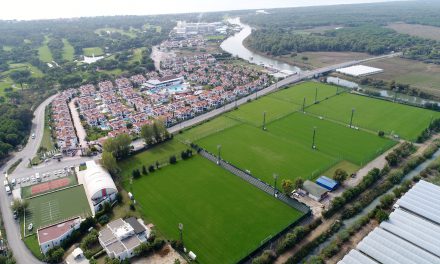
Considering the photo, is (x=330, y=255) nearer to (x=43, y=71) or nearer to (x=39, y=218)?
(x=39, y=218)

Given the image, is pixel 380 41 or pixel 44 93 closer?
pixel 44 93

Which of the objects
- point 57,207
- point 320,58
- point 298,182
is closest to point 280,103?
point 298,182

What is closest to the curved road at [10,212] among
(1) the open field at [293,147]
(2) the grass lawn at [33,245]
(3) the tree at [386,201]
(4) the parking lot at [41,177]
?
(2) the grass lawn at [33,245]

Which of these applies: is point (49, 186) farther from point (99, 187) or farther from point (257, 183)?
point (257, 183)

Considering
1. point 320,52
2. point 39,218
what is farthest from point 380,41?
point 39,218

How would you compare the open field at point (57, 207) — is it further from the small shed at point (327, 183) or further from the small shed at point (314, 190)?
the small shed at point (327, 183)

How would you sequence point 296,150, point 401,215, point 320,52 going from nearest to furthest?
point 401,215, point 296,150, point 320,52
